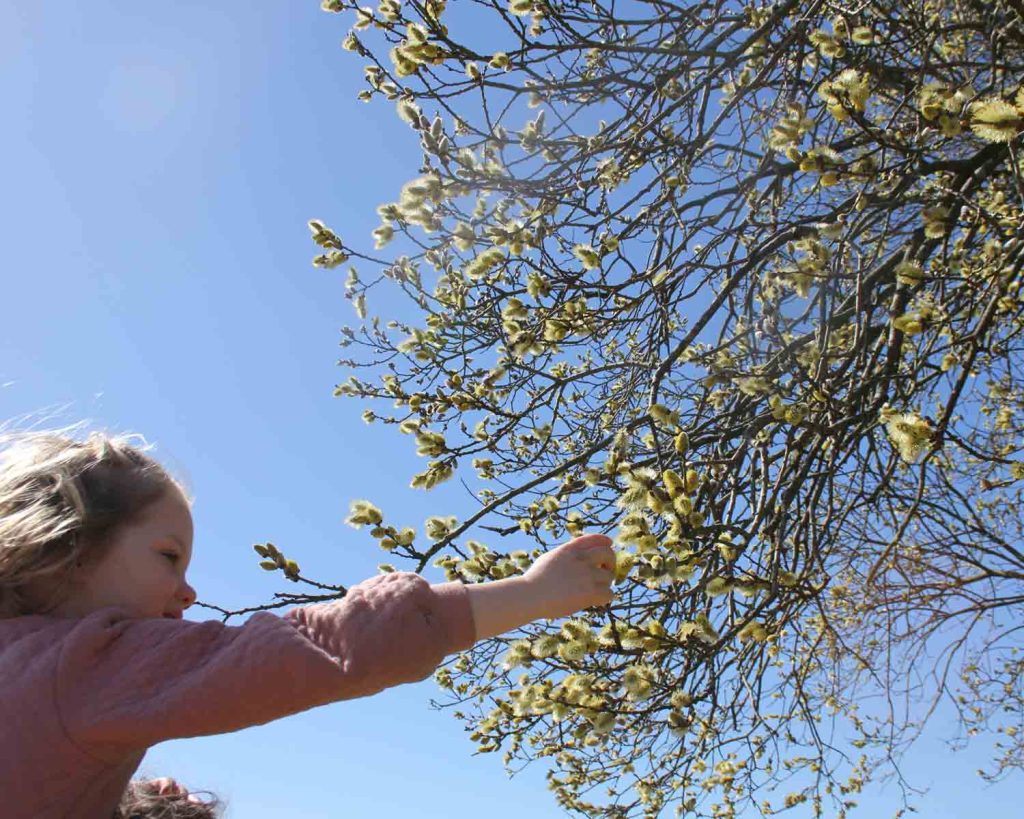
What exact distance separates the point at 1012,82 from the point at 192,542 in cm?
397

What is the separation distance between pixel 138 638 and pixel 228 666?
15 cm

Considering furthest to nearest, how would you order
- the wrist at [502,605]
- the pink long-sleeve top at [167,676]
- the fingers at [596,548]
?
the fingers at [596,548]
the wrist at [502,605]
the pink long-sleeve top at [167,676]

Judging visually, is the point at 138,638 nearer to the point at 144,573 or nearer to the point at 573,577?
the point at 144,573

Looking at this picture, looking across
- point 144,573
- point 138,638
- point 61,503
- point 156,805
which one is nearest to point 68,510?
point 61,503

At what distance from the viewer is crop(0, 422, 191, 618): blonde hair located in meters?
1.30

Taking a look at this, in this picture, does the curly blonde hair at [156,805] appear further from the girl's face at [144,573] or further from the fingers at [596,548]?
the fingers at [596,548]

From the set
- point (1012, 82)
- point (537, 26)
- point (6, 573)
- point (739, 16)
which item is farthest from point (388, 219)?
point (1012, 82)

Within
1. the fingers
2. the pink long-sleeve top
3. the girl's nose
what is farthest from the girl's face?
→ the fingers

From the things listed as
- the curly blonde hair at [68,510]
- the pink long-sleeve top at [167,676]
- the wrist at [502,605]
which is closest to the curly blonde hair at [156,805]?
the curly blonde hair at [68,510]

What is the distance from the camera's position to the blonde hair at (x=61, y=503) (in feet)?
4.27

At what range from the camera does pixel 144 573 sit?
134 cm

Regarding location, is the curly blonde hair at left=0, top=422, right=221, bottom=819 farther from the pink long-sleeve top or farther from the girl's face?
the pink long-sleeve top

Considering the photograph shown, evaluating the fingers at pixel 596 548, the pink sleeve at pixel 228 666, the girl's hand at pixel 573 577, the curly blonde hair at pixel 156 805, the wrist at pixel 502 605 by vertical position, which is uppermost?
the fingers at pixel 596 548

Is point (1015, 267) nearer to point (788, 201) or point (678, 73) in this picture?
point (678, 73)
